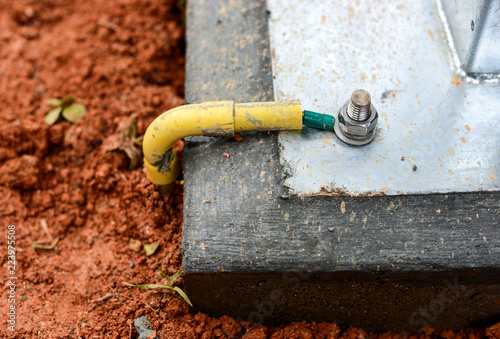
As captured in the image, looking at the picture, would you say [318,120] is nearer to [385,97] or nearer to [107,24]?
[385,97]

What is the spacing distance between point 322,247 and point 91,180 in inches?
50.5

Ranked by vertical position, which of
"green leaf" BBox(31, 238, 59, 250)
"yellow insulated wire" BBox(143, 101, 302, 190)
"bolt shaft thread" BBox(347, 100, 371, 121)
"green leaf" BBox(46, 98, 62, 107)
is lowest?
"green leaf" BBox(31, 238, 59, 250)

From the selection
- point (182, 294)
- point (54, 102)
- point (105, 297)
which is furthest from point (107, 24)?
point (182, 294)

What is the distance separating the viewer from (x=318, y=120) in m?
1.71

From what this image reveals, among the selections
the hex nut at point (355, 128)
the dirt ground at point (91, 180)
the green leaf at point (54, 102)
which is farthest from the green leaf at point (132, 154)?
the hex nut at point (355, 128)

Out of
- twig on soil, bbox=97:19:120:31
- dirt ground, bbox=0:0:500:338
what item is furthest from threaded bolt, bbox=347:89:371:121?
twig on soil, bbox=97:19:120:31

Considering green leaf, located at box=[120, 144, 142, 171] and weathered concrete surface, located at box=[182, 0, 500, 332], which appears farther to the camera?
green leaf, located at box=[120, 144, 142, 171]

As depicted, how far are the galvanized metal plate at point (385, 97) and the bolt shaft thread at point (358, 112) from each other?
13 centimetres

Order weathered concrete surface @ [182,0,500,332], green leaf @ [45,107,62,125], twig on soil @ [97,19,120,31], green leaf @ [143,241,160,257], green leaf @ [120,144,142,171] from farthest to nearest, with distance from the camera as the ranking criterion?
twig on soil @ [97,19,120,31] < green leaf @ [45,107,62,125] < green leaf @ [120,144,142,171] < green leaf @ [143,241,160,257] < weathered concrete surface @ [182,0,500,332]

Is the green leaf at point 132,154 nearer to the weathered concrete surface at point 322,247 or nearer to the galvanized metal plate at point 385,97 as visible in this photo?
the weathered concrete surface at point 322,247

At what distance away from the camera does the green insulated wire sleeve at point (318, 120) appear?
1.71 metres

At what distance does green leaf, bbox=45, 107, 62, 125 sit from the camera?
2471 millimetres

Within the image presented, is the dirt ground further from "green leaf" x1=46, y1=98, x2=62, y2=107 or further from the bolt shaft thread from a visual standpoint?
the bolt shaft thread

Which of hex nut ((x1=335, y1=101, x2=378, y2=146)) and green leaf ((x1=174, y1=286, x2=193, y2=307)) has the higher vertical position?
hex nut ((x1=335, y1=101, x2=378, y2=146))
